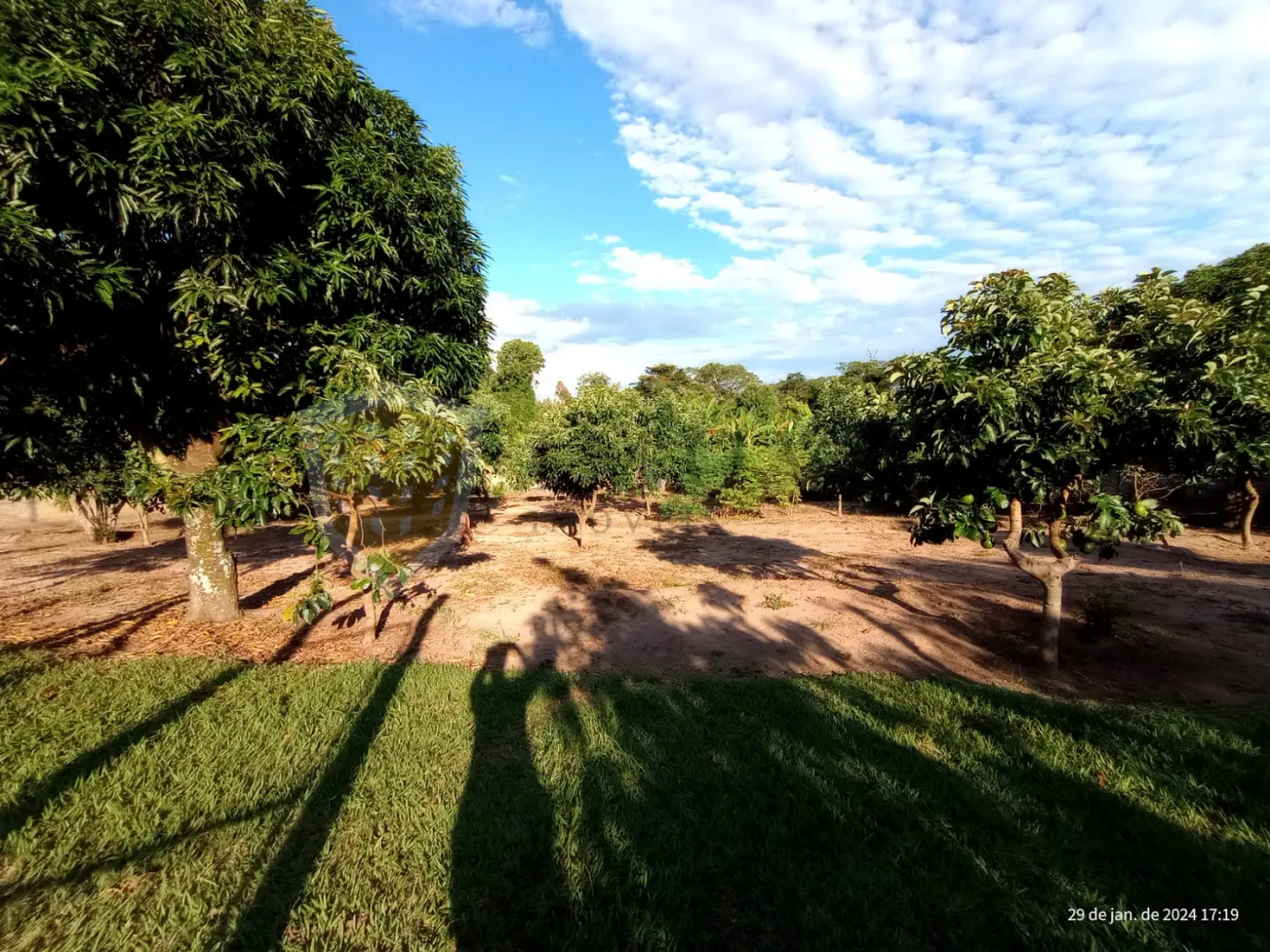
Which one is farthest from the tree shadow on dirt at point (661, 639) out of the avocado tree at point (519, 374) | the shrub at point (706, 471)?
the avocado tree at point (519, 374)

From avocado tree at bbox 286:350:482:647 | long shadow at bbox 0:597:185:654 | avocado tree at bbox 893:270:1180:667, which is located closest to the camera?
avocado tree at bbox 893:270:1180:667

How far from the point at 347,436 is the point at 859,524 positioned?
22.3 m

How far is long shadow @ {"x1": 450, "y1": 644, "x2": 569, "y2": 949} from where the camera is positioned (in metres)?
2.98

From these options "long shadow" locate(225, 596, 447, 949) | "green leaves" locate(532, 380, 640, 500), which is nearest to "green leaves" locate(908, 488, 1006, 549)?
"long shadow" locate(225, 596, 447, 949)

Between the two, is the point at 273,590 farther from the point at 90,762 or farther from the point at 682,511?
the point at 682,511

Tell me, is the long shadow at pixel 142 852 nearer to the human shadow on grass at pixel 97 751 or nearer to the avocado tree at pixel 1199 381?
the human shadow on grass at pixel 97 751

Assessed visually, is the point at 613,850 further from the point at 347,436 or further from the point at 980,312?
the point at 980,312

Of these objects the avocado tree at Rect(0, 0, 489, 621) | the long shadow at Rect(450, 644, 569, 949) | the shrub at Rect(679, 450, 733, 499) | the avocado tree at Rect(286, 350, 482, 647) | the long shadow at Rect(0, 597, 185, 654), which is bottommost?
the long shadow at Rect(0, 597, 185, 654)

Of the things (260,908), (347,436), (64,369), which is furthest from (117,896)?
(64,369)

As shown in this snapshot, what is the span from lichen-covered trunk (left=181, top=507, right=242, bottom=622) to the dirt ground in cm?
31

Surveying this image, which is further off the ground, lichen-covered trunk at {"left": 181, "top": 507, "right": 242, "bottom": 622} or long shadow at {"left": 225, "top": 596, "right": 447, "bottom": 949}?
lichen-covered trunk at {"left": 181, "top": 507, "right": 242, "bottom": 622}

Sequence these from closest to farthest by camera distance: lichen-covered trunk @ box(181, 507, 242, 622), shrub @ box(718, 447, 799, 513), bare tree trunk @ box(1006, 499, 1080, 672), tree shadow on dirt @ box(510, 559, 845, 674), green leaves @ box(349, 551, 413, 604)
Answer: green leaves @ box(349, 551, 413, 604) < bare tree trunk @ box(1006, 499, 1080, 672) < tree shadow on dirt @ box(510, 559, 845, 674) < lichen-covered trunk @ box(181, 507, 242, 622) < shrub @ box(718, 447, 799, 513)

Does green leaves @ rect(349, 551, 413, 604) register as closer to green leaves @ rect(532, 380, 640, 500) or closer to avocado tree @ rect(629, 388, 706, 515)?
green leaves @ rect(532, 380, 640, 500)

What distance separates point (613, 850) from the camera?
3570 mm
